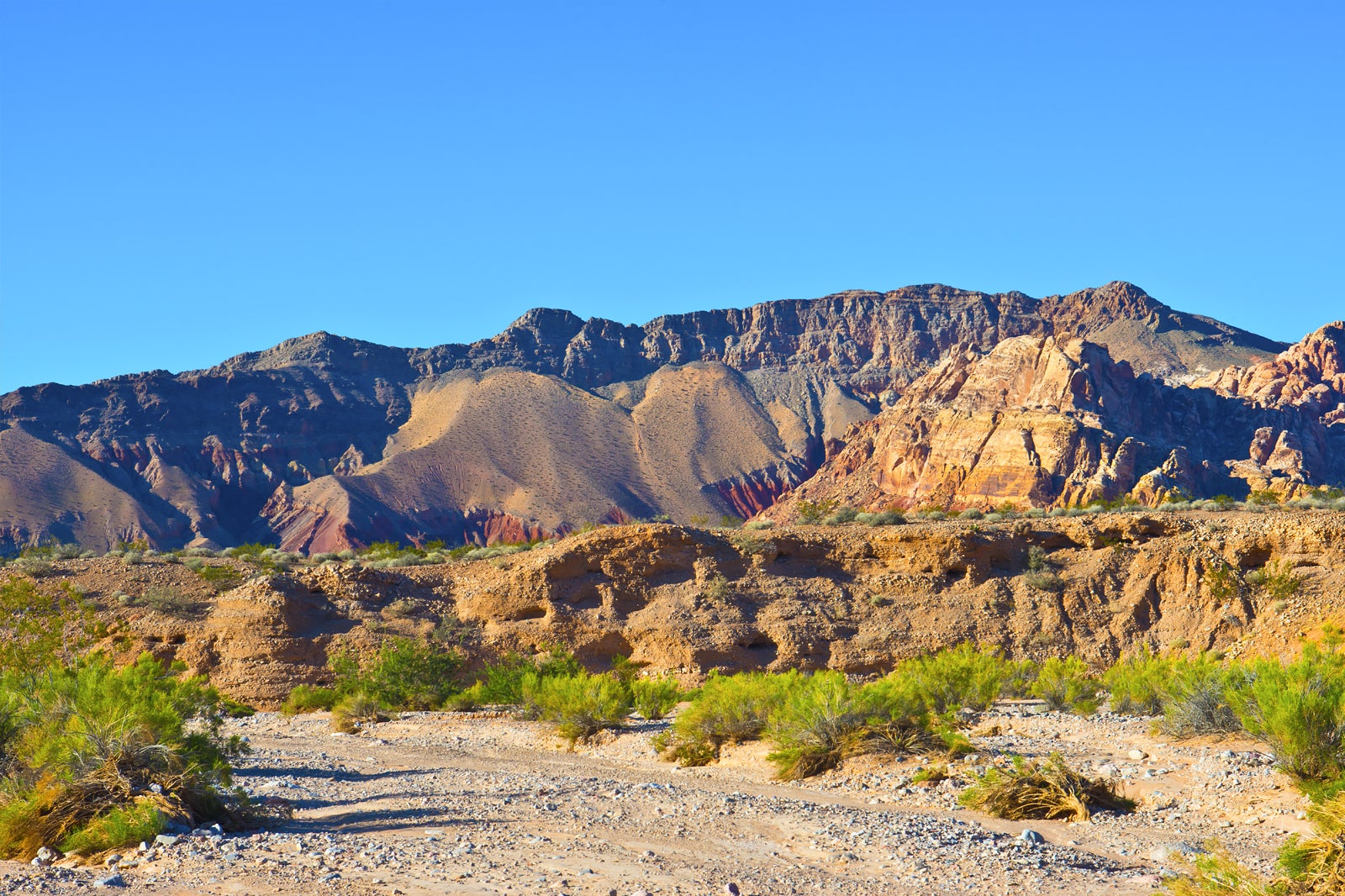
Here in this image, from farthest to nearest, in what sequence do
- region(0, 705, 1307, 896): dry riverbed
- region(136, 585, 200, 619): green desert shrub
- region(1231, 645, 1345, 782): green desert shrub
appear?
region(136, 585, 200, 619): green desert shrub → region(1231, 645, 1345, 782): green desert shrub → region(0, 705, 1307, 896): dry riverbed

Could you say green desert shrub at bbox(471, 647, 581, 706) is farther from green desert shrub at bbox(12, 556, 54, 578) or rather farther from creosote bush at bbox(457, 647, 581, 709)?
green desert shrub at bbox(12, 556, 54, 578)

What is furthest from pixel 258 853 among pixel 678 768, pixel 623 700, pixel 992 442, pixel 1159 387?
pixel 1159 387

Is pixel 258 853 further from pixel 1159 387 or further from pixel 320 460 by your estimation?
pixel 320 460

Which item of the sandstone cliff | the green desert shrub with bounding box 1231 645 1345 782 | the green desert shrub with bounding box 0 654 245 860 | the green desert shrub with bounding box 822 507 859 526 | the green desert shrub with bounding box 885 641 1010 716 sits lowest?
the green desert shrub with bounding box 885 641 1010 716

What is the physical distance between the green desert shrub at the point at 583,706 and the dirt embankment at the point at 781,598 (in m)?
9.98

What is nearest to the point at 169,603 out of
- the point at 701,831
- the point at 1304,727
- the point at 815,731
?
the point at 815,731

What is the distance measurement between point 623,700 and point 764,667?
1099 cm

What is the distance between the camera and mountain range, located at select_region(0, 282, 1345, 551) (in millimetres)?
94562

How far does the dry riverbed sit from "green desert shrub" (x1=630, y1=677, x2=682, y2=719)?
439 centimetres

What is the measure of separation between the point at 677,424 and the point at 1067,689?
10540 centimetres

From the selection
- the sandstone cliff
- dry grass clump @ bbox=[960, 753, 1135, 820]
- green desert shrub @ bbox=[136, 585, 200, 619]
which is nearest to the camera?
dry grass clump @ bbox=[960, 753, 1135, 820]

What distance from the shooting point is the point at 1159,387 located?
106 m

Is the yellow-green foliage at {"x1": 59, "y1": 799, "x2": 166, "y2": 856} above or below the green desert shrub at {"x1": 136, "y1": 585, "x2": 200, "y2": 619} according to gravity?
below

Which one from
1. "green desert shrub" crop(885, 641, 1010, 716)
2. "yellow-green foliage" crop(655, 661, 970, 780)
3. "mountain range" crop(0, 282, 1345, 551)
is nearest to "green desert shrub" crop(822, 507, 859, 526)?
"green desert shrub" crop(885, 641, 1010, 716)
